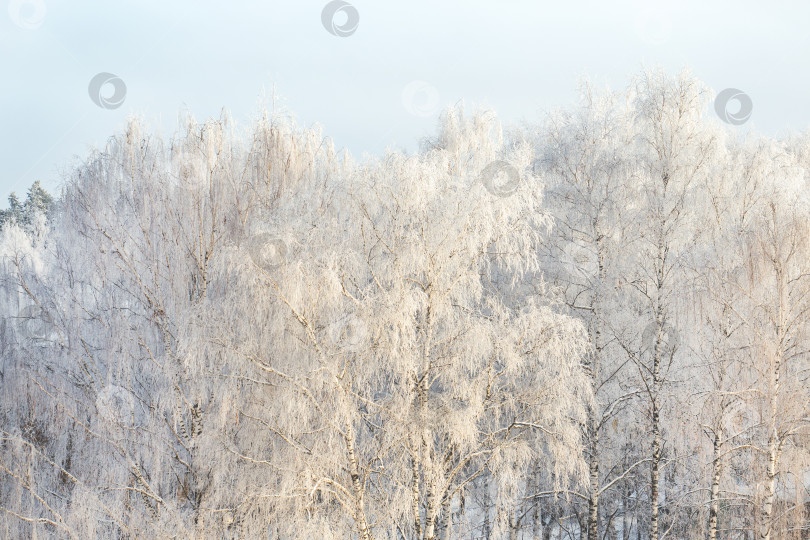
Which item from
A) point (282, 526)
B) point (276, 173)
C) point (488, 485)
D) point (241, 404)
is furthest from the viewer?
point (488, 485)

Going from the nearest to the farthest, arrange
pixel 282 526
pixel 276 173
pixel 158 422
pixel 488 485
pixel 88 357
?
pixel 282 526 → pixel 158 422 → pixel 88 357 → pixel 276 173 → pixel 488 485

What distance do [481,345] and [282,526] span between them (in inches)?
139

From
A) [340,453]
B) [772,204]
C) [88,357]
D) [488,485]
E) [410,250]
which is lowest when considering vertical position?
[488,485]

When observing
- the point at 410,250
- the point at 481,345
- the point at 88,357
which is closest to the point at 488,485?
the point at 481,345

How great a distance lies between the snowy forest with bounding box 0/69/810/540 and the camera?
27.6 feet

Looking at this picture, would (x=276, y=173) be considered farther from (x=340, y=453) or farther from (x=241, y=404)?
(x=340, y=453)

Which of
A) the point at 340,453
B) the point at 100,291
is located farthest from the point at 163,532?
the point at 100,291

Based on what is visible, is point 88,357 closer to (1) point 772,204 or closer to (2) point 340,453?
(2) point 340,453

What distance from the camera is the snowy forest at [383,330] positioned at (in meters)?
8.41

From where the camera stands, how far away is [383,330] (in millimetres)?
8336

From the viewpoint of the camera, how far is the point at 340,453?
26.8ft

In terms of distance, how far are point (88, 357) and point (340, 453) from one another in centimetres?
514

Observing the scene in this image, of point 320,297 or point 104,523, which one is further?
point 104,523

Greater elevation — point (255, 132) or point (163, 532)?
point (255, 132)
